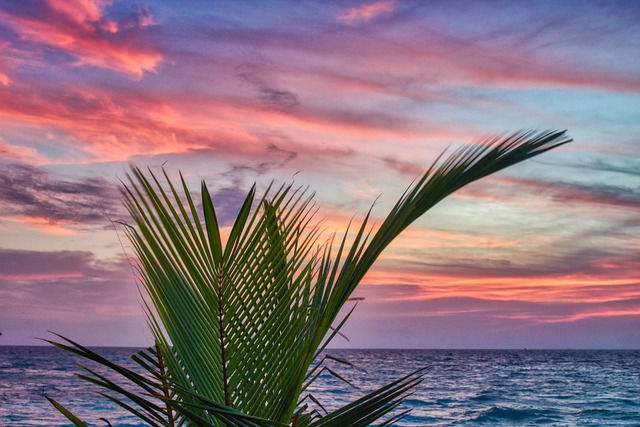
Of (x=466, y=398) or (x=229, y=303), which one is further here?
(x=466, y=398)

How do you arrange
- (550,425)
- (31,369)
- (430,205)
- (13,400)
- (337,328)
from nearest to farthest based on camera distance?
(430,205), (337,328), (550,425), (13,400), (31,369)

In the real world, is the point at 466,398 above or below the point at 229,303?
below

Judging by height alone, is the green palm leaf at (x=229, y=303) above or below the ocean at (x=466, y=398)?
above

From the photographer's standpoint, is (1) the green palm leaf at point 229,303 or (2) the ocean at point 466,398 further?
(2) the ocean at point 466,398

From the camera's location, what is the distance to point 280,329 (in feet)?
7.33

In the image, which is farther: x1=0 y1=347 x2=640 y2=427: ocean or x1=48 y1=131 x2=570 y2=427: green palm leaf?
x1=0 y1=347 x2=640 y2=427: ocean

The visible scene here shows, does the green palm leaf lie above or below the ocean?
above

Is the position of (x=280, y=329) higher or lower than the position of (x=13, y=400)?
higher

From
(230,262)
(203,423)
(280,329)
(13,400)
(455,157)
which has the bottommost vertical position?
(13,400)

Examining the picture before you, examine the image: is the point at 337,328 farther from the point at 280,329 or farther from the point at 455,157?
the point at 455,157

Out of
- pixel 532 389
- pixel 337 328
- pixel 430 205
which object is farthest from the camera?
pixel 532 389

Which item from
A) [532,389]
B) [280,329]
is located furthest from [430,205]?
[532,389]

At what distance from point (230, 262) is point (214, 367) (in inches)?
13.2

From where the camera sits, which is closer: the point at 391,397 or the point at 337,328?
the point at 391,397
